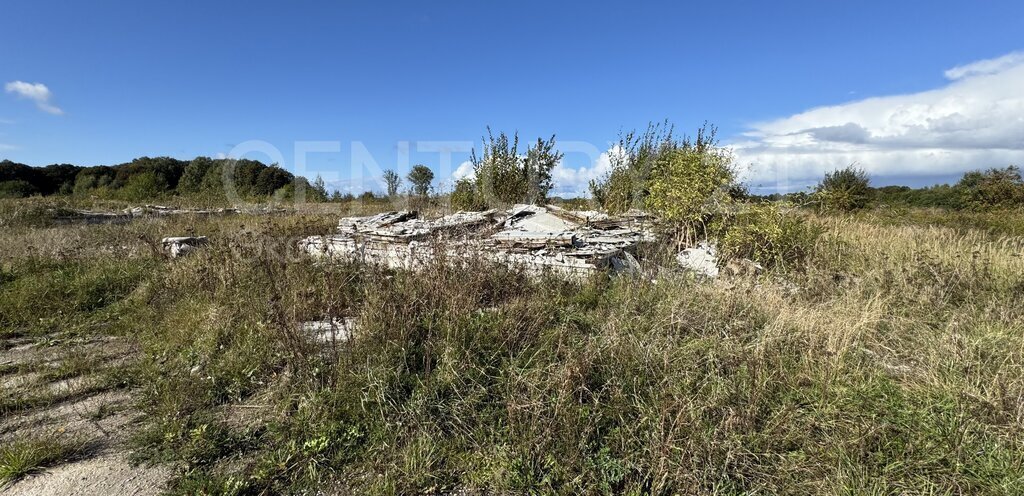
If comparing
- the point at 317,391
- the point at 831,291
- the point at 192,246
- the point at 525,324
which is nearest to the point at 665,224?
the point at 831,291

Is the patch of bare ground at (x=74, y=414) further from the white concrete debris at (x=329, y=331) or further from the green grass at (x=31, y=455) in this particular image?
the white concrete debris at (x=329, y=331)

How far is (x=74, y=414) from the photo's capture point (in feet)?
8.59

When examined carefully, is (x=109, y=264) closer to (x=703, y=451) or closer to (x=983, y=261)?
(x=703, y=451)

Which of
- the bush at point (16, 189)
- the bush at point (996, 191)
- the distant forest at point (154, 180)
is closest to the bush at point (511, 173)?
the distant forest at point (154, 180)

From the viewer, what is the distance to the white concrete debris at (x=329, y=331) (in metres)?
3.03

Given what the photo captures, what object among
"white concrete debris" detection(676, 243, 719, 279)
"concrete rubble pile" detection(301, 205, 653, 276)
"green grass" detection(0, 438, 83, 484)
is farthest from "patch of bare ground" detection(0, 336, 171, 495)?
"white concrete debris" detection(676, 243, 719, 279)

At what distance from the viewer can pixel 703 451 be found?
204 centimetres

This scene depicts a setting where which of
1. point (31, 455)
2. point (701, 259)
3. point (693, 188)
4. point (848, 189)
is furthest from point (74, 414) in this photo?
point (848, 189)

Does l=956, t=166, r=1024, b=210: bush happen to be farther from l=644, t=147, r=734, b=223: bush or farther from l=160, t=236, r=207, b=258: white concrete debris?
l=160, t=236, r=207, b=258: white concrete debris

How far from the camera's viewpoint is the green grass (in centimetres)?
208

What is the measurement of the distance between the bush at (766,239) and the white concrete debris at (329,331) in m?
5.14

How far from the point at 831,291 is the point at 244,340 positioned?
229 inches

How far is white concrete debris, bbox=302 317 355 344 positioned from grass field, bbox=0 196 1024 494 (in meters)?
0.09

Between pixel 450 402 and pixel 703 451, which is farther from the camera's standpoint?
pixel 450 402
